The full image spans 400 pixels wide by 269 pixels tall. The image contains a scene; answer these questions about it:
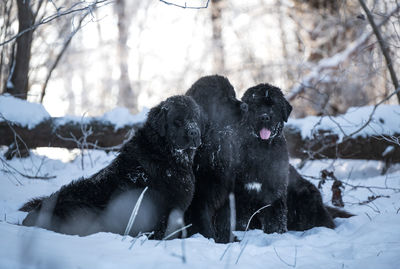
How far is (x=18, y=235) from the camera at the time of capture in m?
2.59

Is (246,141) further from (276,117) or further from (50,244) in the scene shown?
(50,244)

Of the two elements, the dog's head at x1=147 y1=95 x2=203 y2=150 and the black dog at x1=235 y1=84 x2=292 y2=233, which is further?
the black dog at x1=235 y1=84 x2=292 y2=233

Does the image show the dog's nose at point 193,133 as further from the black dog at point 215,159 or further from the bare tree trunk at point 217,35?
the bare tree trunk at point 217,35

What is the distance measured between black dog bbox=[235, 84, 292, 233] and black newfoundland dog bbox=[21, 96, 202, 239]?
820 millimetres

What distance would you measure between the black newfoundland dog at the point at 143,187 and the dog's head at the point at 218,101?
0.46 m

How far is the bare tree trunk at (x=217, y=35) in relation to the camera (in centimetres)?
1626

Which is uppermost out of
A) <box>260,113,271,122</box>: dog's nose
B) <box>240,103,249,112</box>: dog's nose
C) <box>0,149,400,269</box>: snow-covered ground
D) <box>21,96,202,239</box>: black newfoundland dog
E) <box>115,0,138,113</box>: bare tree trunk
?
<box>115,0,138,113</box>: bare tree trunk

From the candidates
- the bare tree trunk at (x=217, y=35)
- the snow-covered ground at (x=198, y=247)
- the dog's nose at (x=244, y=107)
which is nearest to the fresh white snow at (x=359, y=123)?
the snow-covered ground at (x=198, y=247)

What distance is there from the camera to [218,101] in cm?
487

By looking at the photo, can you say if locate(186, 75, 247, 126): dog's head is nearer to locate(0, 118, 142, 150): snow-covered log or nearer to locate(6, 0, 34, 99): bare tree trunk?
locate(0, 118, 142, 150): snow-covered log

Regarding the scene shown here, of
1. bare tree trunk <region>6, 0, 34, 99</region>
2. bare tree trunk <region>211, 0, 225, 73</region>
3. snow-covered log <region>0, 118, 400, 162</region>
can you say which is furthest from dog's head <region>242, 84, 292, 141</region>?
bare tree trunk <region>211, 0, 225, 73</region>

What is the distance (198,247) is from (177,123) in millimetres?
1493

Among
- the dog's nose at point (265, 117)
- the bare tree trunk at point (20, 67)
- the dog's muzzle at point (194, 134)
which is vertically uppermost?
the bare tree trunk at point (20, 67)

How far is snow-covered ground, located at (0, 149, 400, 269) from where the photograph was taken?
2.34 metres
